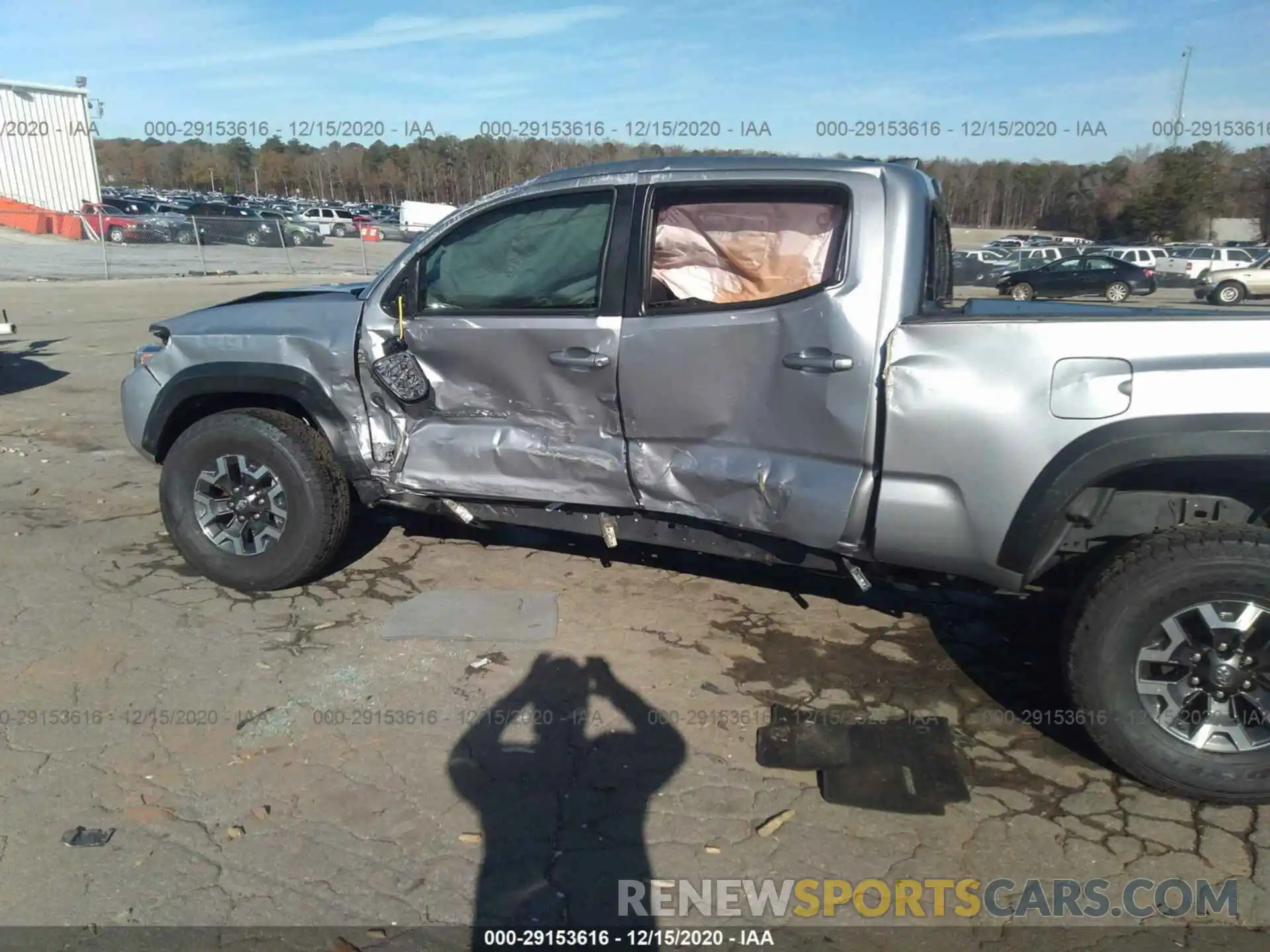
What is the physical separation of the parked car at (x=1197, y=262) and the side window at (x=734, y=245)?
31.0 metres

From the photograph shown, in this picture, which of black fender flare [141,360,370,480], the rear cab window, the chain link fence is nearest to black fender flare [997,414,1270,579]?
the rear cab window

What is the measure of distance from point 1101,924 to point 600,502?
2.34m

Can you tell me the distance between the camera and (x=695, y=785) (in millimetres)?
3342

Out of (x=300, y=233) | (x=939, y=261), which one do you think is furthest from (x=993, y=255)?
(x=939, y=261)

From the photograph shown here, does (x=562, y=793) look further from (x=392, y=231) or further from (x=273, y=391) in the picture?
(x=392, y=231)

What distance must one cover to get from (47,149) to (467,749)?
4761 cm

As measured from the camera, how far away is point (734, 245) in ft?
13.2

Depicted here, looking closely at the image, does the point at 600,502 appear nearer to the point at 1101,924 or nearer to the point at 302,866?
the point at 302,866

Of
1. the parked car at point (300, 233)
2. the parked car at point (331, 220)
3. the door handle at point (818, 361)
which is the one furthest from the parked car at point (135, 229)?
the door handle at point (818, 361)

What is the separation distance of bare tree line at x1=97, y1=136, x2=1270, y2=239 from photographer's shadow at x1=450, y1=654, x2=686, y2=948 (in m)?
17.2

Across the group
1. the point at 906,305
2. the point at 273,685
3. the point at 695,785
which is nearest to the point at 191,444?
the point at 273,685

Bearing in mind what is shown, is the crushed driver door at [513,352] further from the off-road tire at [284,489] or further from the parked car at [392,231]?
the parked car at [392,231]

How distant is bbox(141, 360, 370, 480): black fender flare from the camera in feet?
14.6

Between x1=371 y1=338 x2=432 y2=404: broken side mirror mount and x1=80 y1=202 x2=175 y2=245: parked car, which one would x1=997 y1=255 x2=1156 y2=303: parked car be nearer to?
x1=371 y1=338 x2=432 y2=404: broken side mirror mount
